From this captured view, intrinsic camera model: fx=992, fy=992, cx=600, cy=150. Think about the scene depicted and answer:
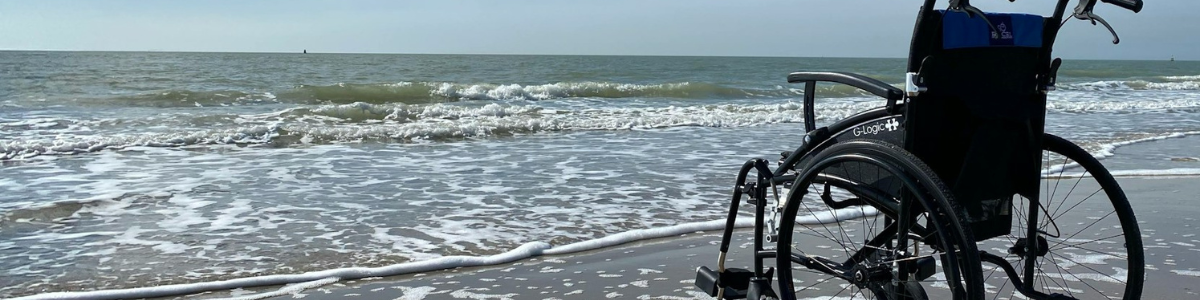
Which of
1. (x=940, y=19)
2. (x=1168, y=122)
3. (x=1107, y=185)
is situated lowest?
(x=1168, y=122)

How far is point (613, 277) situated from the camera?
4.00 m

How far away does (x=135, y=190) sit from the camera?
21.4ft

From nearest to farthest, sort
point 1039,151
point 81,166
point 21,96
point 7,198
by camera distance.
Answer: point 1039,151
point 7,198
point 81,166
point 21,96

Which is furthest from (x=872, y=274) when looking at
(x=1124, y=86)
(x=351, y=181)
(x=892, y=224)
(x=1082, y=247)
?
(x=1124, y=86)

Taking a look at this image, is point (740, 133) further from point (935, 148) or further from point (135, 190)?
point (935, 148)

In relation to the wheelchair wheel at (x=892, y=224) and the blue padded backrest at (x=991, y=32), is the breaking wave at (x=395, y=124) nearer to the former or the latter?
the wheelchair wheel at (x=892, y=224)

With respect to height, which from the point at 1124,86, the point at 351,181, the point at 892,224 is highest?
the point at 892,224

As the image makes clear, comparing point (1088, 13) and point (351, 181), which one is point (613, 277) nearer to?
point (1088, 13)

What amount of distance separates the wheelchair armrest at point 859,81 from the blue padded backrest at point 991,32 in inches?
6.2

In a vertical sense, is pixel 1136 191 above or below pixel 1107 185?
below

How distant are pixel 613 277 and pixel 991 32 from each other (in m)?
2.05

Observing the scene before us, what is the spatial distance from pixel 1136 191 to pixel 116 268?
5954mm

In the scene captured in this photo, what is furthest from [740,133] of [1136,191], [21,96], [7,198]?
[21,96]

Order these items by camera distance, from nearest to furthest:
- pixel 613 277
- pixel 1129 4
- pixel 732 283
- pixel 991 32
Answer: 1. pixel 991 32
2. pixel 1129 4
3. pixel 732 283
4. pixel 613 277
